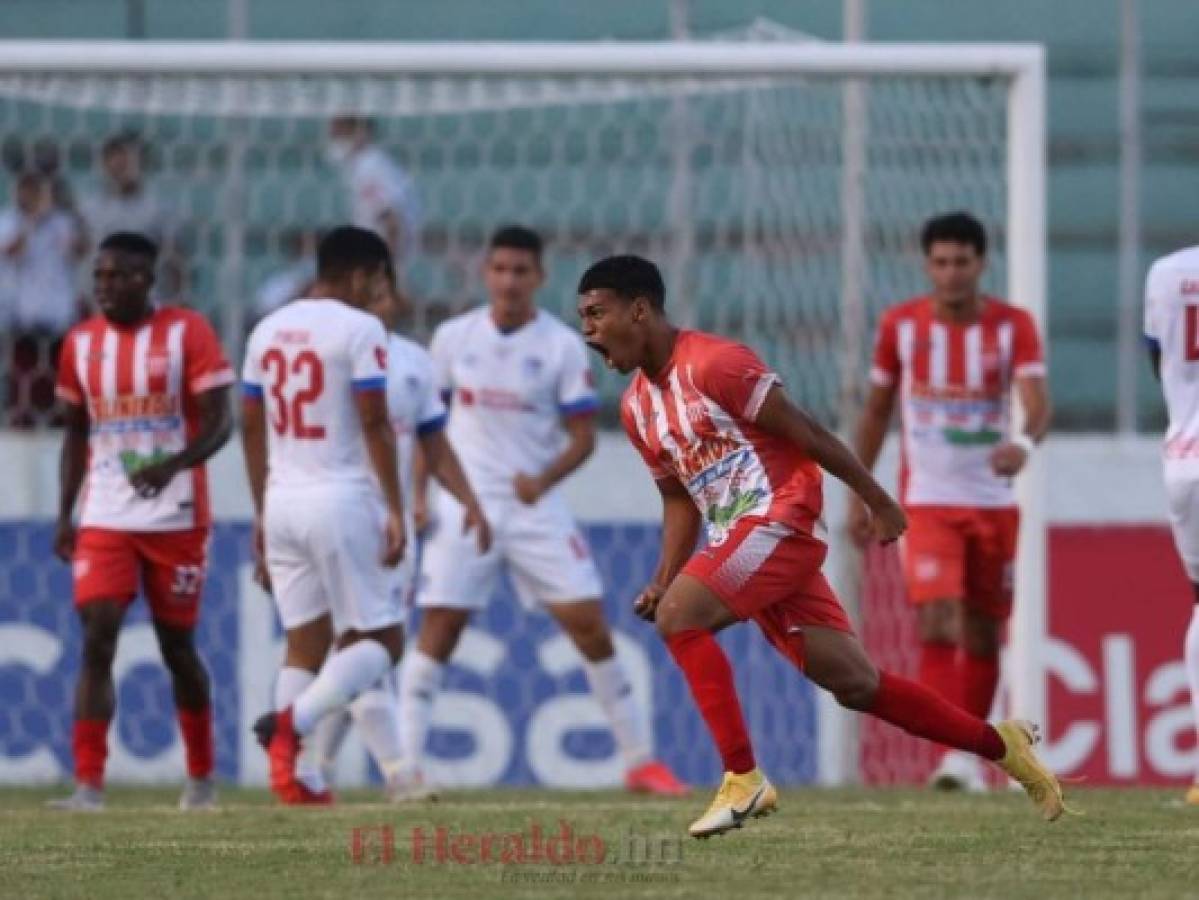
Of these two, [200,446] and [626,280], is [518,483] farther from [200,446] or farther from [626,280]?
[626,280]

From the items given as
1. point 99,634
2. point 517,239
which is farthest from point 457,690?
point 99,634

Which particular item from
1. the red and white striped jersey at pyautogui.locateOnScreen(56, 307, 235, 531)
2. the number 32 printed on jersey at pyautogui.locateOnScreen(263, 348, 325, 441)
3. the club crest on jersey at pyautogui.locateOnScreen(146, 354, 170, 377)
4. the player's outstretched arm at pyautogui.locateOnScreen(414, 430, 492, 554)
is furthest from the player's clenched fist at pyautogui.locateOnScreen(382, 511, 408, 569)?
the club crest on jersey at pyautogui.locateOnScreen(146, 354, 170, 377)

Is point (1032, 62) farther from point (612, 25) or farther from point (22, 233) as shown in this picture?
point (22, 233)

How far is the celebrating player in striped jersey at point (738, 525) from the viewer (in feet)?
24.9

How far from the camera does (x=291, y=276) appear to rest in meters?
14.3

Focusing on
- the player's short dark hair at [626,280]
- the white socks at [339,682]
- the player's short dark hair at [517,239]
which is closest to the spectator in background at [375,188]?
the player's short dark hair at [517,239]

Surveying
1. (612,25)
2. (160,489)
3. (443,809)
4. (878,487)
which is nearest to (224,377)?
(160,489)

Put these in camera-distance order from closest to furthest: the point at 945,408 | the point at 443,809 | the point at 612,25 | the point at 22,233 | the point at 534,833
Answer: the point at 534,833, the point at 443,809, the point at 945,408, the point at 22,233, the point at 612,25

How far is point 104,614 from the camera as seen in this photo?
399 inches

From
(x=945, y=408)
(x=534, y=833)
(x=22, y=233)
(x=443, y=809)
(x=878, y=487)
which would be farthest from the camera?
(x=22, y=233)

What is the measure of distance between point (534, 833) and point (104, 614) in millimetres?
2406

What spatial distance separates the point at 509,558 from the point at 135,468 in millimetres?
2137

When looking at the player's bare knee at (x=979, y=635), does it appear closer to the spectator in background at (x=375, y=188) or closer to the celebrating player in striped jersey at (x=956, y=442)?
the celebrating player in striped jersey at (x=956, y=442)

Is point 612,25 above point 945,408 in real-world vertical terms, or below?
above
